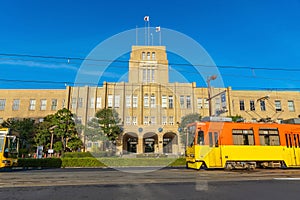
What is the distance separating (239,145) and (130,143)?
28.8 metres

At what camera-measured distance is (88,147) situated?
38000mm

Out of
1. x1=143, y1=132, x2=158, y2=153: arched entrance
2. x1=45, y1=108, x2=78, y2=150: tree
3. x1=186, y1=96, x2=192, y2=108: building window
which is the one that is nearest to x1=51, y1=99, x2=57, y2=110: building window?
x1=45, y1=108, x2=78, y2=150: tree

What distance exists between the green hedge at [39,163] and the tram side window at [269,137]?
17.1 m

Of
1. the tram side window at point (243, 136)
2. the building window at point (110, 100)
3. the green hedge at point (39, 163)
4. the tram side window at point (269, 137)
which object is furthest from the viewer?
the building window at point (110, 100)

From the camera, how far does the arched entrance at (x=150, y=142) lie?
3852 centimetres

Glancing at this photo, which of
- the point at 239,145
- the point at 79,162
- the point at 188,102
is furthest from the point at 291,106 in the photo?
the point at 79,162

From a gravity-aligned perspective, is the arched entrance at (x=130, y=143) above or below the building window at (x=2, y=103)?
below

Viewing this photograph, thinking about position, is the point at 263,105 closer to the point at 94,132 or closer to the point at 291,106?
the point at 291,106

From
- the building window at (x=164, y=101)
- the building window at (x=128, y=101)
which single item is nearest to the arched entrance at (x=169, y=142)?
the building window at (x=164, y=101)

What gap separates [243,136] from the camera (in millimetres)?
14156

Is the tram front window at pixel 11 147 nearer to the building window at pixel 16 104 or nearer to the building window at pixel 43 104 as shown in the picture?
the building window at pixel 43 104

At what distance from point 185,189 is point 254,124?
31.6 feet

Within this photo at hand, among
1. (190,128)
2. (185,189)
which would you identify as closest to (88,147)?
(190,128)

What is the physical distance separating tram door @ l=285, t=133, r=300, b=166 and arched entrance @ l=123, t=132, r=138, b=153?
26.2 m
